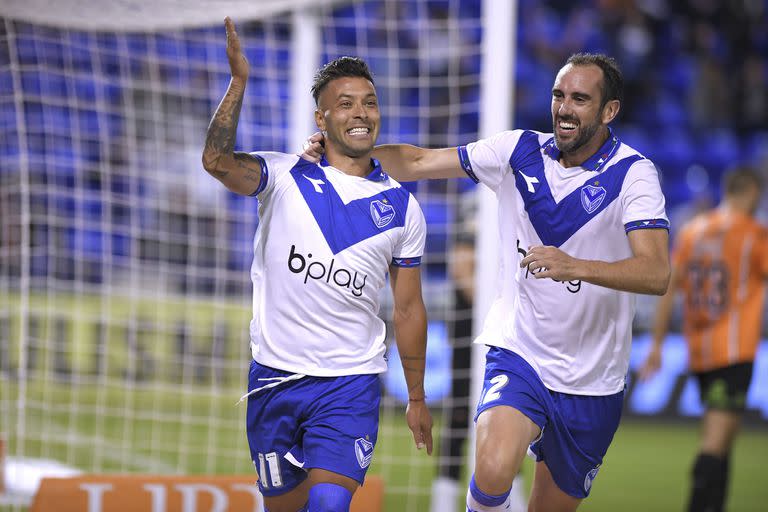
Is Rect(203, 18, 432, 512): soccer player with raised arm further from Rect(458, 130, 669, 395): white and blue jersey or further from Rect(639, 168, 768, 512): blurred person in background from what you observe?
Rect(639, 168, 768, 512): blurred person in background

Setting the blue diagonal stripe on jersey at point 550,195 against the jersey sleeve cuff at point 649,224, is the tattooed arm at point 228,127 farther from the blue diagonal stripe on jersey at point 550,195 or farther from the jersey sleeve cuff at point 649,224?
the jersey sleeve cuff at point 649,224

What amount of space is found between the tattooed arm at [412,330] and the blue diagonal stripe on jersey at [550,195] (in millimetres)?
534

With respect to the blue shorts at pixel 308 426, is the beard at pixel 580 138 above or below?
above

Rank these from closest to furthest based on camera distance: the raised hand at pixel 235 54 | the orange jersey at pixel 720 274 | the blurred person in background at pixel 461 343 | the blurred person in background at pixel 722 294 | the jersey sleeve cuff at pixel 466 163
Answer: the raised hand at pixel 235 54, the jersey sleeve cuff at pixel 466 163, the blurred person in background at pixel 722 294, the orange jersey at pixel 720 274, the blurred person in background at pixel 461 343

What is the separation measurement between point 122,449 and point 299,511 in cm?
523

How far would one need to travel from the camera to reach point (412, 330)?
3994mm

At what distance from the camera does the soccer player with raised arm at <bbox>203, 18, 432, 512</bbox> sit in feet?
12.4

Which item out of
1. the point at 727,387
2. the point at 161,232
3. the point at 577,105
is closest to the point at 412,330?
the point at 577,105

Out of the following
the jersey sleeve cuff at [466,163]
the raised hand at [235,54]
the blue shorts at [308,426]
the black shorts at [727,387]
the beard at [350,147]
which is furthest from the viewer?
the black shorts at [727,387]

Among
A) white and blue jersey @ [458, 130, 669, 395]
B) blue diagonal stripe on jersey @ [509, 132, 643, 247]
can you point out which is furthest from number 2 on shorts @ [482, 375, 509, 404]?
blue diagonal stripe on jersey @ [509, 132, 643, 247]

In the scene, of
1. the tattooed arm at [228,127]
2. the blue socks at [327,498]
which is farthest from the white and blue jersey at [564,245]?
the tattooed arm at [228,127]

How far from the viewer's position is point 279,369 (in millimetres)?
3803

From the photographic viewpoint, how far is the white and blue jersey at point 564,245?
13.2 ft

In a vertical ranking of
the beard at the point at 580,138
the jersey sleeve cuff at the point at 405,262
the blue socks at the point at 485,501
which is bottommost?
the blue socks at the point at 485,501
